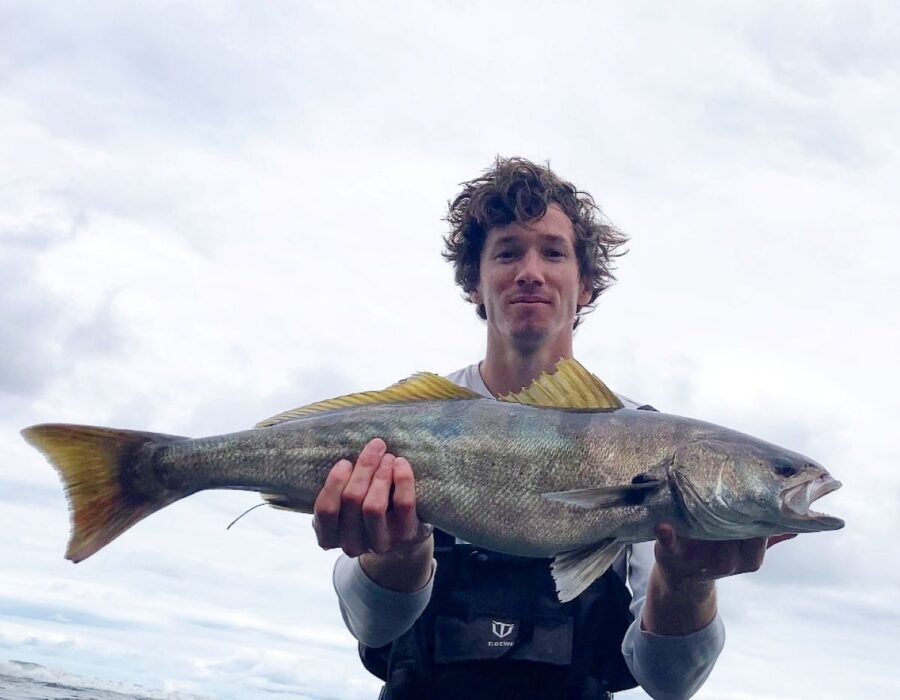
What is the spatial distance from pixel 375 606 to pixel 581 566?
1.48 m

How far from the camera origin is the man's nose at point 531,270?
712cm

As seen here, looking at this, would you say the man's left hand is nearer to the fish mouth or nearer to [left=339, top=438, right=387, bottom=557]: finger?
the fish mouth

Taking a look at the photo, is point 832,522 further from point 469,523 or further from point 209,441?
point 209,441

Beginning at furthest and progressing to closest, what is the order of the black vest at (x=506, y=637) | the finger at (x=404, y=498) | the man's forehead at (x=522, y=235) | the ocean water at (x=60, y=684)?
the ocean water at (x=60, y=684) < the man's forehead at (x=522, y=235) < the black vest at (x=506, y=637) < the finger at (x=404, y=498)

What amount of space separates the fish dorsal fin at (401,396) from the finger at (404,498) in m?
0.44

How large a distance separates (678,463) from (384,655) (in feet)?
8.55

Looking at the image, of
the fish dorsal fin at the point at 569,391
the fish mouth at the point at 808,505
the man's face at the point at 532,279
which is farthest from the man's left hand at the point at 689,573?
the man's face at the point at 532,279

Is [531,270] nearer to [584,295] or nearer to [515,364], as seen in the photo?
[515,364]

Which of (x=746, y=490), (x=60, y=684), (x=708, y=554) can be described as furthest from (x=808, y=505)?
(x=60, y=684)

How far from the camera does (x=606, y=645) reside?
20.4 ft

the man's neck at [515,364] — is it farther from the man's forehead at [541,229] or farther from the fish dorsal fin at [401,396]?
the fish dorsal fin at [401,396]

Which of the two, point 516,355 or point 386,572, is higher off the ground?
point 516,355

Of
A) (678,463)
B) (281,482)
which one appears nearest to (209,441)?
(281,482)

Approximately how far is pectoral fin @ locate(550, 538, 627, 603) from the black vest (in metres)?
0.92
